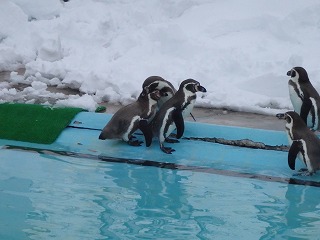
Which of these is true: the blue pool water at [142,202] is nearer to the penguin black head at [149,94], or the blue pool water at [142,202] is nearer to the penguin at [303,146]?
the penguin at [303,146]

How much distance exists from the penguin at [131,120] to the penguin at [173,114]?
2.9 inches

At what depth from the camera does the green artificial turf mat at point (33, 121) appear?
5.23 m

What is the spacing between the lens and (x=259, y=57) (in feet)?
21.7

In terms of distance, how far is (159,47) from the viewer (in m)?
6.93

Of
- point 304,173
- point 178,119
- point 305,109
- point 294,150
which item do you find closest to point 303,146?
point 294,150

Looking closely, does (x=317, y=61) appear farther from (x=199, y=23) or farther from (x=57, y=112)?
(x=57, y=112)

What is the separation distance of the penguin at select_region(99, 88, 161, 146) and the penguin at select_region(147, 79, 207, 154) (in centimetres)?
7

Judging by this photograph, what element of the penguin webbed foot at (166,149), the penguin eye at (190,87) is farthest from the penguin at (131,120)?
the penguin eye at (190,87)

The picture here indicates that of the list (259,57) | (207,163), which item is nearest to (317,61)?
(259,57)

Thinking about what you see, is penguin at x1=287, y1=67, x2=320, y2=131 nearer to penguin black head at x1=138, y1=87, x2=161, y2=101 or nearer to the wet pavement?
the wet pavement

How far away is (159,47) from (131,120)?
6.94 ft

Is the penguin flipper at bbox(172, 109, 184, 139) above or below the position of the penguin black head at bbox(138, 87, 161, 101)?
below

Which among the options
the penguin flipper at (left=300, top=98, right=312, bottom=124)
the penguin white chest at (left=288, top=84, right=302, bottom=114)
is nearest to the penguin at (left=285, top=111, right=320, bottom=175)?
the penguin flipper at (left=300, top=98, right=312, bottom=124)

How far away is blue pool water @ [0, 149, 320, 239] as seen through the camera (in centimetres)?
376
